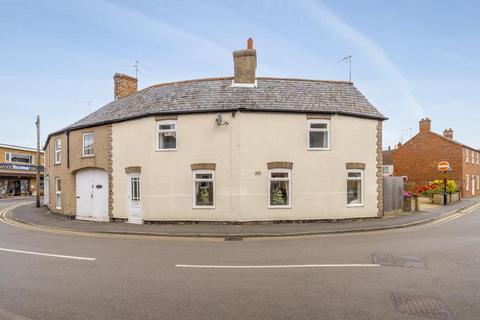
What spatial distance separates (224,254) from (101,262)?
3.21 meters

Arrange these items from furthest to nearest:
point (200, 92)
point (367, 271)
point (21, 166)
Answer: point (21, 166) < point (200, 92) < point (367, 271)

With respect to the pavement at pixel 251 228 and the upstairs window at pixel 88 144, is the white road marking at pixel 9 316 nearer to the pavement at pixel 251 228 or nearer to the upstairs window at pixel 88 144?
the pavement at pixel 251 228

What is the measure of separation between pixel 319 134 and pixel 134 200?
9914 mm

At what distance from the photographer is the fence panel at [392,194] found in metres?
16.9

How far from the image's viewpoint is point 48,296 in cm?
546

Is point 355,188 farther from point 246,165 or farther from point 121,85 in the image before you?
point 121,85

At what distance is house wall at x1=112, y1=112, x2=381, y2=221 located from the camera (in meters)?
14.5

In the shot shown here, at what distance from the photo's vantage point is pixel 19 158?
4456 cm

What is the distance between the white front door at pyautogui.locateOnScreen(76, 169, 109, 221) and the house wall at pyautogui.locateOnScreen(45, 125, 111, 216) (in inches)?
16.7

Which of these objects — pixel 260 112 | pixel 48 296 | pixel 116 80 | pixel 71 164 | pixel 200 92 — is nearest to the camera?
pixel 48 296

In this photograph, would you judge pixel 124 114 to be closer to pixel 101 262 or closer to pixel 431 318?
pixel 101 262

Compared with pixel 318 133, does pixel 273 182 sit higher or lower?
lower

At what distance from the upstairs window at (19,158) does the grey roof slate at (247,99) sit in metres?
34.2

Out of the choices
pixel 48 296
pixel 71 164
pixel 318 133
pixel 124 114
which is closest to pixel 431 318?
pixel 48 296
